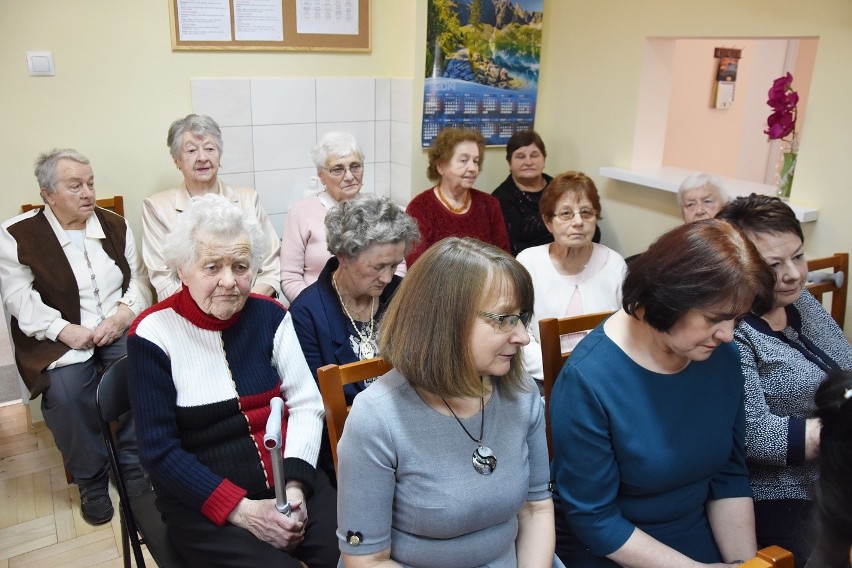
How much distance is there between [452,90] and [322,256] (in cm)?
129

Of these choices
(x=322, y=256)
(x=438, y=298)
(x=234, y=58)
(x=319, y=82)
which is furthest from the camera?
(x=319, y=82)

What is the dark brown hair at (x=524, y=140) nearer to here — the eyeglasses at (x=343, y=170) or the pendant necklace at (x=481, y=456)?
the eyeglasses at (x=343, y=170)

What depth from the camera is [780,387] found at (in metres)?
1.62

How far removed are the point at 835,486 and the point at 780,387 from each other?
0.81 metres

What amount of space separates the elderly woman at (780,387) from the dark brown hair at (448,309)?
0.69 m

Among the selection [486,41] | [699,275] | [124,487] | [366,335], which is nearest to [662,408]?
[699,275]

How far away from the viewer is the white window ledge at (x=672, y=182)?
8.66ft

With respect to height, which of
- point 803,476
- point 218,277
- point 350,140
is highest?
point 350,140

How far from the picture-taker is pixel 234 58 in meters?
3.15

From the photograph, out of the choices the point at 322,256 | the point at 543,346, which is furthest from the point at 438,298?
the point at 322,256

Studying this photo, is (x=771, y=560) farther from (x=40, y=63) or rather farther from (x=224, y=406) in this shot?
(x=40, y=63)

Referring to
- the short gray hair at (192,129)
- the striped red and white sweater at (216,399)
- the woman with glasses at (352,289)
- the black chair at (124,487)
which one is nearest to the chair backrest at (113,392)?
the black chair at (124,487)

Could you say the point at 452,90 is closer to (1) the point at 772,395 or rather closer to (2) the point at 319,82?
(2) the point at 319,82

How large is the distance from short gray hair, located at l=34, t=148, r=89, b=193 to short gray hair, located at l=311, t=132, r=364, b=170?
0.92 metres
